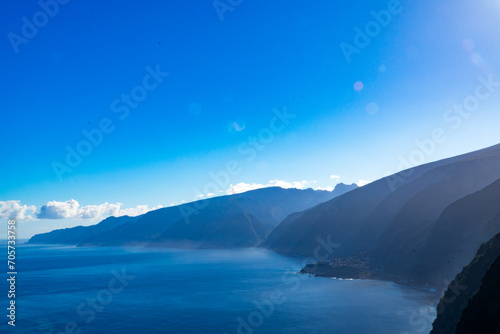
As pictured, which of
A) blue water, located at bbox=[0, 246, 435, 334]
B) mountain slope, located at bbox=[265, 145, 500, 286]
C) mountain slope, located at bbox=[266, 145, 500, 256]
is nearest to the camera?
blue water, located at bbox=[0, 246, 435, 334]

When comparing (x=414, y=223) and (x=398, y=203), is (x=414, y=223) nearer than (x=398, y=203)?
Yes

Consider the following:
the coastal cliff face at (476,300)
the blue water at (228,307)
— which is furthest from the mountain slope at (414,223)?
the coastal cliff face at (476,300)

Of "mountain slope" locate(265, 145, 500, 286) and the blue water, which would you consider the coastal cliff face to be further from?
"mountain slope" locate(265, 145, 500, 286)

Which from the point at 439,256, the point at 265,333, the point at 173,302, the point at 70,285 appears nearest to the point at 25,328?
the point at 173,302

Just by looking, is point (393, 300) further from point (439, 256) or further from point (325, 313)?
point (439, 256)

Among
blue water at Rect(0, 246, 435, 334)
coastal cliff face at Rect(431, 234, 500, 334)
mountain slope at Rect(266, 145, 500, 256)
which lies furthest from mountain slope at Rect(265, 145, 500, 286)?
coastal cliff face at Rect(431, 234, 500, 334)

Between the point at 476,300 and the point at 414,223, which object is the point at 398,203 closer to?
the point at 414,223

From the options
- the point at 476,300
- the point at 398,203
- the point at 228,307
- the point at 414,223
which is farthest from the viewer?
the point at 398,203

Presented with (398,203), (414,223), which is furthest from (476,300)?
(398,203)

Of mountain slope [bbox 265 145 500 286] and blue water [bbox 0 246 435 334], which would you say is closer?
blue water [bbox 0 246 435 334]
